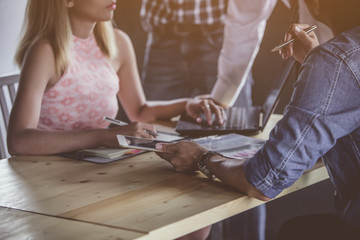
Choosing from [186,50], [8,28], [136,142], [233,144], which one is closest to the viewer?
[136,142]

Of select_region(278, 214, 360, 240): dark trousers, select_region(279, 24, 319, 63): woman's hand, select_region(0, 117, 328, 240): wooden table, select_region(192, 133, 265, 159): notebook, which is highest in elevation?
select_region(279, 24, 319, 63): woman's hand

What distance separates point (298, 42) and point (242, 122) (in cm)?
48

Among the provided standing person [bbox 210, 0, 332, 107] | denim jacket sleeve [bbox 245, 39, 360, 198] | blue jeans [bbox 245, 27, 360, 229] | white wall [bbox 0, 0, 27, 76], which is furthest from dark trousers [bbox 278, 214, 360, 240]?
white wall [bbox 0, 0, 27, 76]

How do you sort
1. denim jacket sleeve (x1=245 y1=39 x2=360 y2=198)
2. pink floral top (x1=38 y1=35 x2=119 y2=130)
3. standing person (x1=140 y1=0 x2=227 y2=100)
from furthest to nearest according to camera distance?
standing person (x1=140 y1=0 x2=227 y2=100) → pink floral top (x1=38 y1=35 x2=119 y2=130) → denim jacket sleeve (x1=245 y1=39 x2=360 y2=198)

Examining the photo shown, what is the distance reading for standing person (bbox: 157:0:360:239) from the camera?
3.39ft

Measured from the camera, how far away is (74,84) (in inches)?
76.6

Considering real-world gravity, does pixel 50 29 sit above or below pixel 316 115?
above

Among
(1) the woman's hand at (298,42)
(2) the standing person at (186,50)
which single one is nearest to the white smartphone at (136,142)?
(1) the woman's hand at (298,42)

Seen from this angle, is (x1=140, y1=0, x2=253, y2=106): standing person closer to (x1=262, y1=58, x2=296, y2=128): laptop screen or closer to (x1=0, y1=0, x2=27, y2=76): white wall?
(x1=0, y1=0, x2=27, y2=76): white wall

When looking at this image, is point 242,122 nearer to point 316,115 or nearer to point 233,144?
point 233,144

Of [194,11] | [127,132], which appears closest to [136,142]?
[127,132]

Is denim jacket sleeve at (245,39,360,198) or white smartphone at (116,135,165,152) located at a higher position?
denim jacket sleeve at (245,39,360,198)

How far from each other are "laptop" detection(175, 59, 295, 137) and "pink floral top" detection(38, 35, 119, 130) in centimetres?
34

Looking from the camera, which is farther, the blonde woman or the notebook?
the blonde woman
